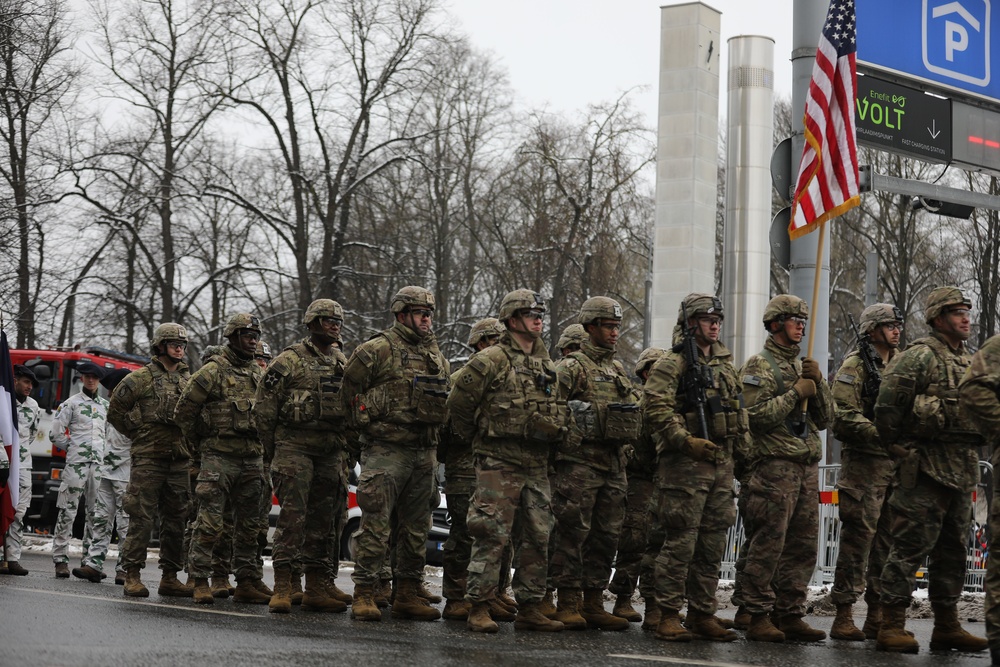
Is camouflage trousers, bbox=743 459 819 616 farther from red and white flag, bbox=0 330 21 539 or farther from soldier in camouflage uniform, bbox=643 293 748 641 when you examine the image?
red and white flag, bbox=0 330 21 539

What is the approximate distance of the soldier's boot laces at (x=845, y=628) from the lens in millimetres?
9820

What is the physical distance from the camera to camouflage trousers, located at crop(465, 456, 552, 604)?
30.5 ft

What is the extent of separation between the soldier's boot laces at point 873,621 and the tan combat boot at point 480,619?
2.85 meters

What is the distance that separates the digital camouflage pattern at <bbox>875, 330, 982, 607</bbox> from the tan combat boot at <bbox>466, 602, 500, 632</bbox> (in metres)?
2.66

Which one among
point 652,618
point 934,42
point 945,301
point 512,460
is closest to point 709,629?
point 652,618

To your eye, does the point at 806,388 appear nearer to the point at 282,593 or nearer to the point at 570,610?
the point at 570,610

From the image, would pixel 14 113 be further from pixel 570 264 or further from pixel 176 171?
pixel 570 264

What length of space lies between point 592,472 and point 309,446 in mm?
2415

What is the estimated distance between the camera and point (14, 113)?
2827 cm

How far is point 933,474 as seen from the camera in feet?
29.1

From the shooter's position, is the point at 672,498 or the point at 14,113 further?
the point at 14,113

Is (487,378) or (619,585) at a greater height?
(487,378)

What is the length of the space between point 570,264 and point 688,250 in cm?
1109

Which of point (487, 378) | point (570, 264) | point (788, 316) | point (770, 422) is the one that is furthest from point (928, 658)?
point (570, 264)
